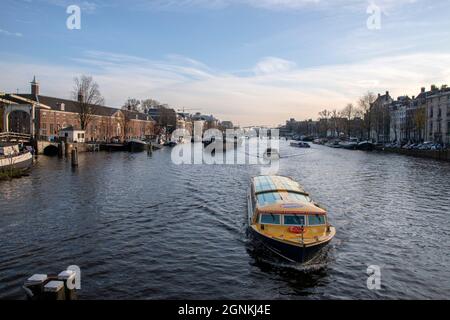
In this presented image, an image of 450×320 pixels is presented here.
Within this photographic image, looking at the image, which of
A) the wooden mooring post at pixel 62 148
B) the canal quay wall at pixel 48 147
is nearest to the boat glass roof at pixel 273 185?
the canal quay wall at pixel 48 147

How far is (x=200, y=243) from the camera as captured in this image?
25.1 metres

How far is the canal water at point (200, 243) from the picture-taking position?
1888cm

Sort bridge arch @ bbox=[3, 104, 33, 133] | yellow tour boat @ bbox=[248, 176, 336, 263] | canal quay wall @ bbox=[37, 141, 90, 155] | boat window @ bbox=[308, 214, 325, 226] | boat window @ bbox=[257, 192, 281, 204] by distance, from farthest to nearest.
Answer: bridge arch @ bbox=[3, 104, 33, 133]
canal quay wall @ bbox=[37, 141, 90, 155]
boat window @ bbox=[257, 192, 281, 204]
boat window @ bbox=[308, 214, 325, 226]
yellow tour boat @ bbox=[248, 176, 336, 263]

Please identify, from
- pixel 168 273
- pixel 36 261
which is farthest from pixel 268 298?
pixel 36 261

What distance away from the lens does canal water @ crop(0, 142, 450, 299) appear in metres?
18.9

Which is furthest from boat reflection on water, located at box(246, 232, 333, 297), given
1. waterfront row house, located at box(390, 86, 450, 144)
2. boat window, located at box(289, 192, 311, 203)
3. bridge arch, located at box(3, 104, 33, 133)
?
waterfront row house, located at box(390, 86, 450, 144)

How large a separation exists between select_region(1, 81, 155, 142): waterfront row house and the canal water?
68.0m

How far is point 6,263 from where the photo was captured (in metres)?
20.9

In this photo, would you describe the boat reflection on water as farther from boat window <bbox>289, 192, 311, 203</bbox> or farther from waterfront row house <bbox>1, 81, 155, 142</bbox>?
waterfront row house <bbox>1, 81, 155, 142</bbox>

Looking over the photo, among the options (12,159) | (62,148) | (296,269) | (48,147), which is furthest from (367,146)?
(296,269)

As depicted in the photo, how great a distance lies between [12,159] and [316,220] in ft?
153

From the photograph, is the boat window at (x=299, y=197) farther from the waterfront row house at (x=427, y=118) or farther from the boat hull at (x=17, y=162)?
the waterfront row house at (x=427, y=118)

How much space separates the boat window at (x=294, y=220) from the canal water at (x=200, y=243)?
6.64 ft
